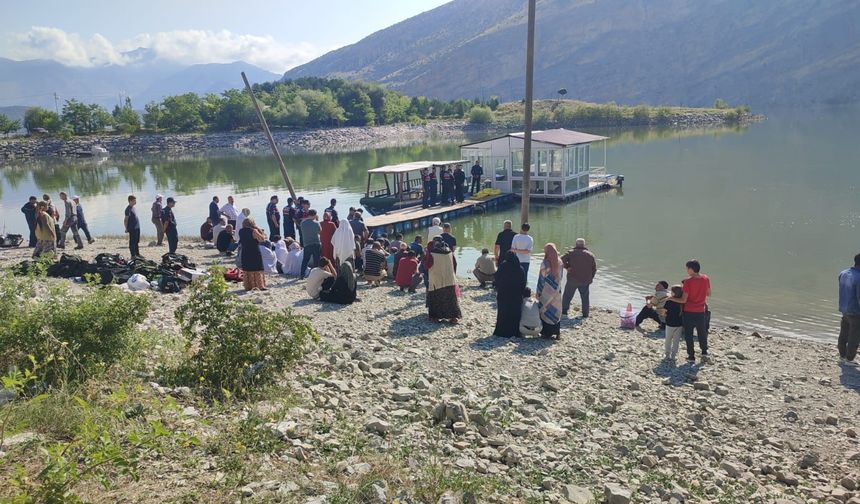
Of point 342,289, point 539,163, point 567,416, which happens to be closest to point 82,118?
point 539,163

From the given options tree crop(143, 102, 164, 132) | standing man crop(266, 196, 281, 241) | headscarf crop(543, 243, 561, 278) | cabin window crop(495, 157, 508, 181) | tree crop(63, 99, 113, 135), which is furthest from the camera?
tree crop(143, 102, 164, 132)

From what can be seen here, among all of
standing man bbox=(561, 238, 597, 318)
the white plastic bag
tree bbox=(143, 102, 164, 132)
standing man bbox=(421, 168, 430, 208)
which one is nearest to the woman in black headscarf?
standing man bbox=(561, 238, 597, 318)

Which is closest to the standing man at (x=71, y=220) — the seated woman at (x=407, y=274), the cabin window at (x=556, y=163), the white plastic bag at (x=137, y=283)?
the white plastic bag at (x=137, y=283)

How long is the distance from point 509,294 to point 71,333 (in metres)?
6.37

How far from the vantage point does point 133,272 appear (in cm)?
1353

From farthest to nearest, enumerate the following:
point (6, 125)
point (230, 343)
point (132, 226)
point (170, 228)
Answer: point (6, 125), point (170, 228), point (132, 226), point (230, 343)

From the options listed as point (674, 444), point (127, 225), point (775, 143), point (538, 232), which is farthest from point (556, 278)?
point (775, 143)

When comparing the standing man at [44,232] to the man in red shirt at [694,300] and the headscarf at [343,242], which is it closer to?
the headscarf at [343,242]

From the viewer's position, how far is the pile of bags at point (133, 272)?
42.3 feet

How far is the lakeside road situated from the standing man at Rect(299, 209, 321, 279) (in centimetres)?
373

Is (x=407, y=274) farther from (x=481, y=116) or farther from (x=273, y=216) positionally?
(x=481, y=116)

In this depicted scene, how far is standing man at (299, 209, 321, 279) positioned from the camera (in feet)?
47.7

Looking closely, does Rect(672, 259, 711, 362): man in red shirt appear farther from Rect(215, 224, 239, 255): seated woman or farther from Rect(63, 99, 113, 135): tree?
Rect(63, 99, 113, 135): tree

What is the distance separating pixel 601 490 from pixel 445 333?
17.2ft
